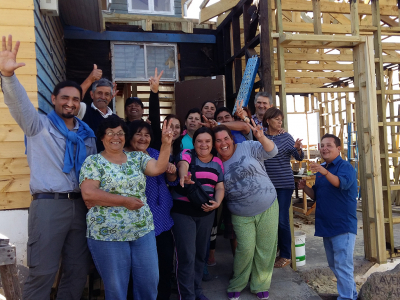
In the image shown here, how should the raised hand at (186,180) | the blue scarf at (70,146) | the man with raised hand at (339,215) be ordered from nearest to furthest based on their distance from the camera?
the blue scarf at (70,146)
the raised hand at (186,180)
the man with raised hand at (339,215)

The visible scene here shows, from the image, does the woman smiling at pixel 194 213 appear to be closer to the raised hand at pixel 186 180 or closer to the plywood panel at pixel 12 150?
the raised hand at pixel 186 180

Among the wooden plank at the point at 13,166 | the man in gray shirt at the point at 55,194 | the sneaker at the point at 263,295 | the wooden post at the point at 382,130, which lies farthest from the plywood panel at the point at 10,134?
the wooden post at the point at 382,130

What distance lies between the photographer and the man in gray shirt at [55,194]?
2504 mm

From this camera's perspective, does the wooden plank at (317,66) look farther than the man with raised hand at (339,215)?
Yes

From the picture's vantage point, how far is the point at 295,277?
13.2ft

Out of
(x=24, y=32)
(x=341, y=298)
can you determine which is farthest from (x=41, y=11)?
(x=341, y=298)

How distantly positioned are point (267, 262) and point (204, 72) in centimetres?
419

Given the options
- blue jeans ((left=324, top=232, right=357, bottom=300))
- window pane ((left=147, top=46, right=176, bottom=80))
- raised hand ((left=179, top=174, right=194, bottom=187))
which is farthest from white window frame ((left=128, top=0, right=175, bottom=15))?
blue jeans ((left=324, top=232, right=357, bottom=300))

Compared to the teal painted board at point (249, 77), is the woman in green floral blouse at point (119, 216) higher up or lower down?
lower down

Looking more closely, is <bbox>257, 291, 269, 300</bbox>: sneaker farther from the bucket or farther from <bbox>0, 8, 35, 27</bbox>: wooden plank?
<bbox>0, 8, 35, 27</bbox>: wooden plank

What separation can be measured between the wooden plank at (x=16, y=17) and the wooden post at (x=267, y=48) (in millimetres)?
2921

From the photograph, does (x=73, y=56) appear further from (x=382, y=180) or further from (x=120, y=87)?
(x=382, y=180)

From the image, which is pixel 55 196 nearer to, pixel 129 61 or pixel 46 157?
pixel 46 157

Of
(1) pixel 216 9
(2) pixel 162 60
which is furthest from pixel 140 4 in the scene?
(1) pixel 216 9
